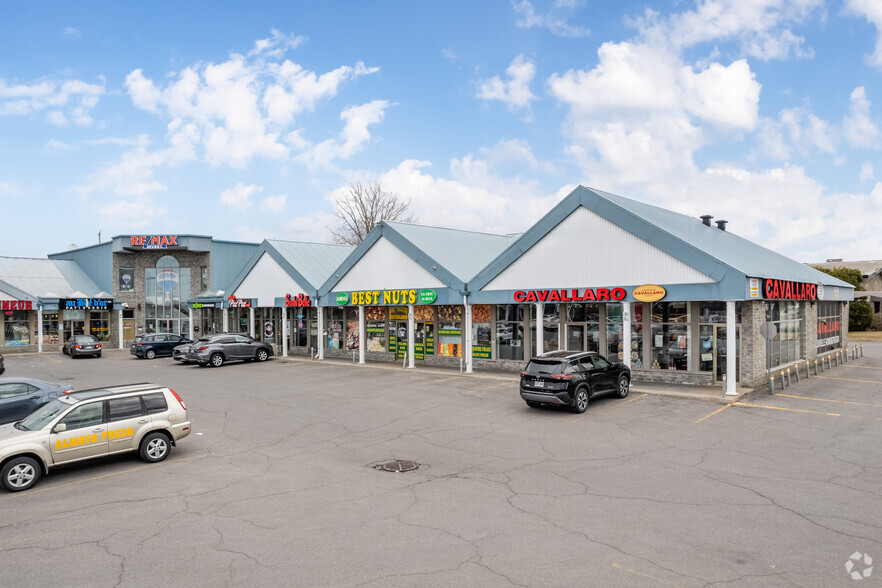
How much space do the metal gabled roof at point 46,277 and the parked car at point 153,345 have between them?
11611mm

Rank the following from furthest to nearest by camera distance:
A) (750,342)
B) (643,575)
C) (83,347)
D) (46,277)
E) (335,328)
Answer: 1. (46,277)
2. (83,347)
3. (335,328)
4. (750,342)
5. (643,575)

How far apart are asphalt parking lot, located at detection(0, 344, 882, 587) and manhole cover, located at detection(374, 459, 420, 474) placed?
0.22 m

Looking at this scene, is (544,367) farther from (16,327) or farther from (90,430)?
(16,327)

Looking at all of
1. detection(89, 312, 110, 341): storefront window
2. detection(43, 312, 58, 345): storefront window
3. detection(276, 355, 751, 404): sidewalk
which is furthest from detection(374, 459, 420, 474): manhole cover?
detection(89, 312, 110, 341): storefront window

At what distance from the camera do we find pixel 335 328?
3475cm

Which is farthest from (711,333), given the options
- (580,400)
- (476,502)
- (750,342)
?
(476,502)

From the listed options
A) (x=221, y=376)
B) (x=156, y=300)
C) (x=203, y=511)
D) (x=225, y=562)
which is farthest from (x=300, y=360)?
(x=225, y=562)

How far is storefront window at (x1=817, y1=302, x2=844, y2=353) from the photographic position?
29984mm

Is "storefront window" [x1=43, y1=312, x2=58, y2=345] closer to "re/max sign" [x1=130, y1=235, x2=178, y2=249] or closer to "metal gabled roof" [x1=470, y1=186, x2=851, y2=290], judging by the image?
"re/max sign" [x1=130, y1=235, x2=178, y2=249]

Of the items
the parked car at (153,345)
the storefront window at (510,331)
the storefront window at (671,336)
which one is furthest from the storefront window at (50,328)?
the storefront window at (671,336)

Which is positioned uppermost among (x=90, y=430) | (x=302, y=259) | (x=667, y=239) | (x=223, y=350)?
(x=302, y=259)

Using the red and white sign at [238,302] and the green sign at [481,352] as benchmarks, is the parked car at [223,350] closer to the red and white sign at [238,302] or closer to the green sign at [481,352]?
the red and white sign at [238,302]

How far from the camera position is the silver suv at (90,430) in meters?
10.5

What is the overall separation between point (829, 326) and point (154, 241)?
47.2 m
